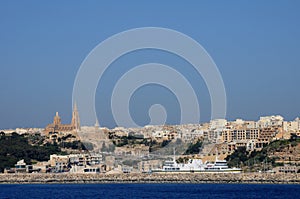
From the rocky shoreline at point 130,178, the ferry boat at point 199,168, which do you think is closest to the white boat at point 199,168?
the ferry boat at point 199,168

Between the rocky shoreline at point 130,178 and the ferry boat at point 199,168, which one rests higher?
the ferry boat at point 199,168

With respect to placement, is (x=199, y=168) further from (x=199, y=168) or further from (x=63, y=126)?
(x=63, y=126)

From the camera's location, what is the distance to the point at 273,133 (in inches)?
4102

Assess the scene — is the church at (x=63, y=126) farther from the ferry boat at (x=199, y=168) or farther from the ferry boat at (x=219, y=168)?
the ferry boat at (x=219, y=168)

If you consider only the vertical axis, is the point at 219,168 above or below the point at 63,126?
below

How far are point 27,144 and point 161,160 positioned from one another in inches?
720

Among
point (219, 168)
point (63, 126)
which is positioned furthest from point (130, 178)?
point (63, 126)

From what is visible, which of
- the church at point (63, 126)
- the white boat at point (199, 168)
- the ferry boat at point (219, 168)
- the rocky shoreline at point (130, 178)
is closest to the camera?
the rocky shoreline at point (130, 178)

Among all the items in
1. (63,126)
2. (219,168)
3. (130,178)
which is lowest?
(130,178)

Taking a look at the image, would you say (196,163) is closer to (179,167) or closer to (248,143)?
(179,167)

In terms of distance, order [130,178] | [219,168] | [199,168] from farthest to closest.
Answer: [199,168], [219,168], [130,178]

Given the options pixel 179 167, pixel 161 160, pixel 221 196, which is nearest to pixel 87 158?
pixel 161 160

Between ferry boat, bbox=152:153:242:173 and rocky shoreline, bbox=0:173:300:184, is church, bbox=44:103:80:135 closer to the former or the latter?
ferry boat, bbox=152:153:242:173

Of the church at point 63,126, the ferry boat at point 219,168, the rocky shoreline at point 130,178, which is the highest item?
the church at point 63,126
